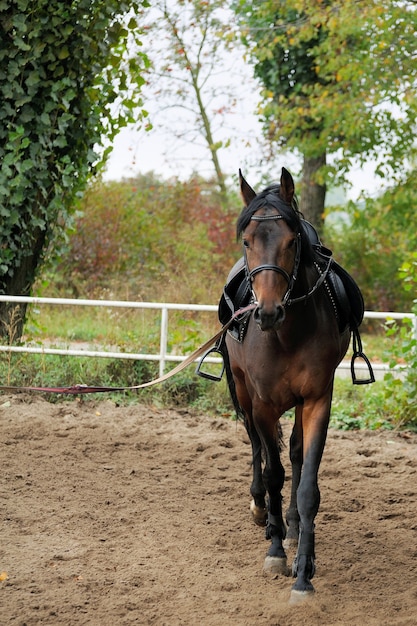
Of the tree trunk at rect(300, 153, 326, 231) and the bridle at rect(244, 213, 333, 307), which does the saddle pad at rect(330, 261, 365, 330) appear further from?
the tree trunk at rect(300, 153, 326, 231)

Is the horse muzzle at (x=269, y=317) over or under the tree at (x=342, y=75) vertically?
under

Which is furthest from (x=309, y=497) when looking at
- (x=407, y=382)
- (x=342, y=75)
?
(x=342, y=75)

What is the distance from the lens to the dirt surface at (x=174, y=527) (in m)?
4.09

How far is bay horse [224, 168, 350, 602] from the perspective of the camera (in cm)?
420

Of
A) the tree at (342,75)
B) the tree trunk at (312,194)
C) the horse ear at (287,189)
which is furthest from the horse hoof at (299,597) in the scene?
the tree trunk at (312,194)

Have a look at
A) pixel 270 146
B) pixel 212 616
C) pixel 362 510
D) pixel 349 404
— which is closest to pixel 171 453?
pixel 362 510

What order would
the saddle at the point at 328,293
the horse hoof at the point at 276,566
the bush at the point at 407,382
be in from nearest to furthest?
1. the horse hoof at the point at 276,566
2. the saddle at the point at 328,293
3. the bush at the point at 407,382

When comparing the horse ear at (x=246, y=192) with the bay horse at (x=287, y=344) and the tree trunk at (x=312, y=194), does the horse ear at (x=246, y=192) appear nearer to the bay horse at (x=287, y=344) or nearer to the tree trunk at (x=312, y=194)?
the bay horse at (x=287, y=344)

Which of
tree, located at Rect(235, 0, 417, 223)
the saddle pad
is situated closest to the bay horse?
the saddle pad

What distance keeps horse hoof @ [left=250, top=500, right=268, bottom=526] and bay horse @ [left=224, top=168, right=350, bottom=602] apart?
56cm

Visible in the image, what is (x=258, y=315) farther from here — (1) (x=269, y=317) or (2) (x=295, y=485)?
(2) (x=295, y=485)

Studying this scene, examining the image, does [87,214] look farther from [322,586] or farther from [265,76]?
[322,586]

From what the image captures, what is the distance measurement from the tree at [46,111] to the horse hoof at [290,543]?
212 inches

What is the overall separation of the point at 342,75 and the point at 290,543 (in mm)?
11877
